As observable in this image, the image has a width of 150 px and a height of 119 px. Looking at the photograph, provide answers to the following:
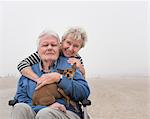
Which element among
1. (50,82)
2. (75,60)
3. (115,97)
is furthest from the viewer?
(115,97)

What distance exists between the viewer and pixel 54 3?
152 inches

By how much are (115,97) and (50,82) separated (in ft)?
7.69

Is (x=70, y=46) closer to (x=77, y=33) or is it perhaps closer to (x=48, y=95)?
(x=77, y=33)

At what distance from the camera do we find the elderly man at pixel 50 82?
6.48ft

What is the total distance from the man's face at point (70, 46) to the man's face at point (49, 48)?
6 cm

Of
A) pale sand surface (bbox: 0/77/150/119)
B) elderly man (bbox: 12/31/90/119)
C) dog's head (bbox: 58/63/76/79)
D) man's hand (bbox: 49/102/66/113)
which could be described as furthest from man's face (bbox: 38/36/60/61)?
pale sand surface (bbox: 0/77/150/119)

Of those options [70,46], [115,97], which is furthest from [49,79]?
[115,97]

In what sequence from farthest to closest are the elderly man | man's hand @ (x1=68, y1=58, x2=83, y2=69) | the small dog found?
man's hand @ (x1=68, y1=58, x2=83, y2=69) < the small dog < the elderly man

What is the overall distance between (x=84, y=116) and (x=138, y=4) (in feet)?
7.13

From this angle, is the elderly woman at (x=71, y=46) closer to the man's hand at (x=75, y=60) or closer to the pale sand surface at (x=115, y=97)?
the man's hand at (x=75, y=60)

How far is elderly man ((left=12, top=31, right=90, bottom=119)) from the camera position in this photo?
1974mm

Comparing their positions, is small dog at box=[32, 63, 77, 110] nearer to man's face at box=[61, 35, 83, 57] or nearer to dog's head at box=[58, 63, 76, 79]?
dog's head at box=[58, 63, 76, 79]

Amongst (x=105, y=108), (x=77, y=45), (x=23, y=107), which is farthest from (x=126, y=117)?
(x=23, y=107)

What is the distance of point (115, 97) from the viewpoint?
437 centimetres
